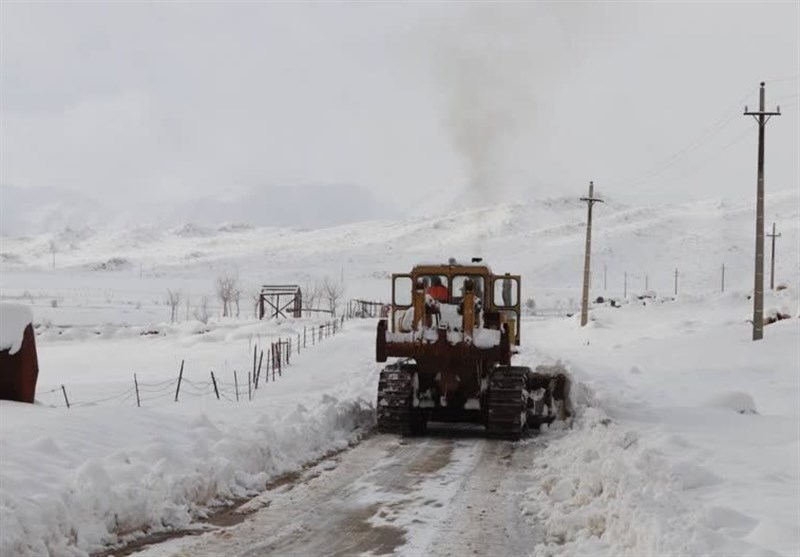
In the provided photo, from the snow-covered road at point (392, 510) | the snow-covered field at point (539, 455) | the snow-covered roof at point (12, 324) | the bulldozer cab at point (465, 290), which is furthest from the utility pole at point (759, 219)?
the snow-covered roof at point (12, 324)

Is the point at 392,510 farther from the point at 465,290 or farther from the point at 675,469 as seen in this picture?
the point at 465,290

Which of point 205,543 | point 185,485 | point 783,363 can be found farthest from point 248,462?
point 783,363

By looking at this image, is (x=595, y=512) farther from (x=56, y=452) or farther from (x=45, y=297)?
(x=45, y=297)

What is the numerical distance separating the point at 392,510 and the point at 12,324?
10.1 m

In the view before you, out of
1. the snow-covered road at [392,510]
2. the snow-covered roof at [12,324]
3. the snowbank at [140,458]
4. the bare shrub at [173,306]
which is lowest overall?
the bare shrub at [173,306]

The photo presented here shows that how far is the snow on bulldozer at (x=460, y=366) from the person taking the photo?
15.7 m

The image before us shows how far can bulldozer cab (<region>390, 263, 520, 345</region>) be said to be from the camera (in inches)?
673

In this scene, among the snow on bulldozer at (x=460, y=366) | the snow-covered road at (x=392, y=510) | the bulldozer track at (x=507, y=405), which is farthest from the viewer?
the snow on bulldozer at (x=460, y=366)

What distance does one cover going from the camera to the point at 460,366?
16219 mm

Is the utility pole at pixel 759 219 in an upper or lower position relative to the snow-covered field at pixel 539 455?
upper

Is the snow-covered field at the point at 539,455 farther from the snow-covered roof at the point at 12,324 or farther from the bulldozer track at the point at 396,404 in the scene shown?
the snow-covered roof at the point at 12,324

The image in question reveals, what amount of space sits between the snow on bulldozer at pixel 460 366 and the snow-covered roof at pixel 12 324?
22.5 feet

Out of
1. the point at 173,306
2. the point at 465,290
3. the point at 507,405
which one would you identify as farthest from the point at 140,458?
the point at 173,306

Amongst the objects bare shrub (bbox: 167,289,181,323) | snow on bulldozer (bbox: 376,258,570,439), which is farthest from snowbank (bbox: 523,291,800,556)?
bare shrub (bbox: 167,289,181,323)
